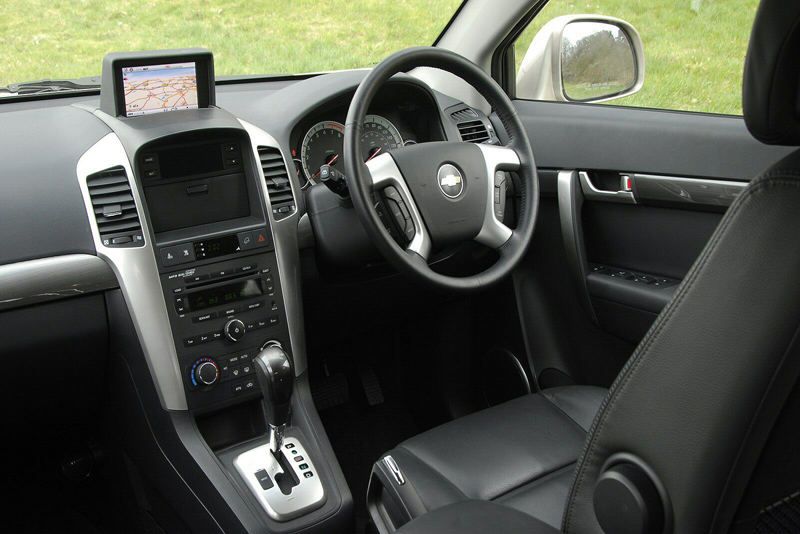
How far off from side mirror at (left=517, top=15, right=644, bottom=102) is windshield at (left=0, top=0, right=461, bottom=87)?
0.32 meters

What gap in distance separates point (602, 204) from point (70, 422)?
1598 millimetres

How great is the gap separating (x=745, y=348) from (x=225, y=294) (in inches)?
50.6

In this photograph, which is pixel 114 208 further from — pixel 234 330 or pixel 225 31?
pixel 225 31

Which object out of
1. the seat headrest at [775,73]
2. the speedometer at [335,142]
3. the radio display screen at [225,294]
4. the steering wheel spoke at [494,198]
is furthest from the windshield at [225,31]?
the seat headrest at [775,73]

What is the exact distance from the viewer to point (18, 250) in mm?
1529

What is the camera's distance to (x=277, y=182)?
1.79 metres

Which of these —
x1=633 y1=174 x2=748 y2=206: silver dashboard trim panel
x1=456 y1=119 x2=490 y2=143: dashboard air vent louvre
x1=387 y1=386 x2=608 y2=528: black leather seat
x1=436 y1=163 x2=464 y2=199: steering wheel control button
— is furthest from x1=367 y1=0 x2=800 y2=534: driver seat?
x1=456 y1=119 x2=490 y2=143: dashboard air vent louvre

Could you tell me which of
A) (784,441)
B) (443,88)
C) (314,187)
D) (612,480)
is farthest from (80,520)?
(784,441)

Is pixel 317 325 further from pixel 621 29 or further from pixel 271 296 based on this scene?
pixel 621 29

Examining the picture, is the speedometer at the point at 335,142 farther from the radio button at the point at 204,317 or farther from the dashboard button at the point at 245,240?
the radio button at the point at 204,317

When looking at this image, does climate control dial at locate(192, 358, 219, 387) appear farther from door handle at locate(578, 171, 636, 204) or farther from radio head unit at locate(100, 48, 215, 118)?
door handle at locate(578, 171, 636, 204)

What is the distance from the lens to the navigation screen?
Result: 5.32ft

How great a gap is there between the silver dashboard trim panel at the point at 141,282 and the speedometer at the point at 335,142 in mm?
505

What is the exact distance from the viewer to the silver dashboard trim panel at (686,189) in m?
1.68
